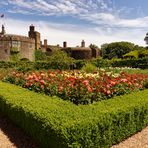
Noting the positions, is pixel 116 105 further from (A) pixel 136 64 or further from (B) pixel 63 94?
(A) pixel 136 64

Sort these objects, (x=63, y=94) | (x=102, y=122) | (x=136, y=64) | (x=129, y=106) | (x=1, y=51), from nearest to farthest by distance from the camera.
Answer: (x=102, y=122) < (x=129, y=106) < (x=63, y=94) < (x=136, y=64) < (x=1, y=51)

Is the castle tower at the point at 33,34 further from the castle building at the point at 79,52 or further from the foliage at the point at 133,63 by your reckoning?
the foliage at the point at 133,63

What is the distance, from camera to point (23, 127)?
7.96 meters

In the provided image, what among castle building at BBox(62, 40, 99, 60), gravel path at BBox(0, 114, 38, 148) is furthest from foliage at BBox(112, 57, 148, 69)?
castle building at BBox(62, 40, 99, 60)

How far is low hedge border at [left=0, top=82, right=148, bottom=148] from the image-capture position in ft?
20.1

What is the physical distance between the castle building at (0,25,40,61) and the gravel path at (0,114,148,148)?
34.9 metres

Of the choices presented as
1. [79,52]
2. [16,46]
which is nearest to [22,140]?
[16,46]

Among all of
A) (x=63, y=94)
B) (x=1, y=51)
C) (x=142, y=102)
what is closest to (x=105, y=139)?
(x=142, y=102)

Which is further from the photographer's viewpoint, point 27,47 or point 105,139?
point 27,47

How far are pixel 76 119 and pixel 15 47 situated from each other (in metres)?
39.1

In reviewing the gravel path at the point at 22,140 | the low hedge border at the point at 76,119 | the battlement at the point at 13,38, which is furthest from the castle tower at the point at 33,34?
the gravel path at the point at 22,140

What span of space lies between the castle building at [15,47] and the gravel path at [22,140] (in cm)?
3493

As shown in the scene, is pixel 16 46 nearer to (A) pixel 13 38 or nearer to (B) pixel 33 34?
(A) pixel 13 38

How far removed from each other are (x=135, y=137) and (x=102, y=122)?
67.5 inches
